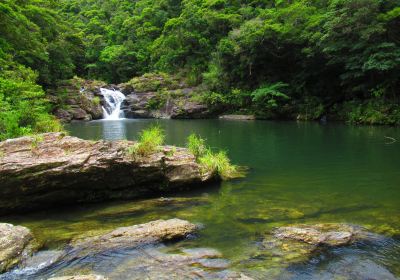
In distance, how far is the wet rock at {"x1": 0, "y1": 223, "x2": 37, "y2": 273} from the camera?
17.0 feet

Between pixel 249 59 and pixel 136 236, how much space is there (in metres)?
31.9

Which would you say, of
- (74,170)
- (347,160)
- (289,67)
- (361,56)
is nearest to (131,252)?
(74,170)

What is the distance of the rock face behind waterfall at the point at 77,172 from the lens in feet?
25.5

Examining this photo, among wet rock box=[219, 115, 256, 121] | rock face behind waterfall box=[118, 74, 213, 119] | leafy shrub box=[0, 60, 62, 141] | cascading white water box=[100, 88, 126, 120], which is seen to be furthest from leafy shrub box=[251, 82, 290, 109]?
leafy shrub box=[0, 60, 62, 141]

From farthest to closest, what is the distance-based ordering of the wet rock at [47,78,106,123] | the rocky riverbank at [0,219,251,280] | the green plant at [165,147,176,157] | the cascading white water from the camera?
the cascading white water < the wet rock at [47,78,106,123] < the green plant at [165,147,176,157] < the rocky riverbank at [0,219,251,280]

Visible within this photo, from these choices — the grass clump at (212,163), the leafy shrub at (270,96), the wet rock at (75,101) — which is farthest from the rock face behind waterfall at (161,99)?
the grass clump at (212,163)

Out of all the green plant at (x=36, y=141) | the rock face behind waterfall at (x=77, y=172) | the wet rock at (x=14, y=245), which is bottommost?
the wet rock at (x=14, y=245)

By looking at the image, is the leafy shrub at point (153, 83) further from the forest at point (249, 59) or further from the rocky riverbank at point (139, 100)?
the forest at point (249, 59)

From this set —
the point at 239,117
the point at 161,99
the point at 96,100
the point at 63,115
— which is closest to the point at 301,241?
the point at 239,117

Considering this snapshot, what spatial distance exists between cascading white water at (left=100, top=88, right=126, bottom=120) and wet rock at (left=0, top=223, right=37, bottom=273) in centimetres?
3592

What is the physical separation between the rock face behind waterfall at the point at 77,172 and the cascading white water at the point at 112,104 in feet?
107

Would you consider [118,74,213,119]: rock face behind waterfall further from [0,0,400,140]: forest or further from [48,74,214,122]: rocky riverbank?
[0,0,400,140]: forest

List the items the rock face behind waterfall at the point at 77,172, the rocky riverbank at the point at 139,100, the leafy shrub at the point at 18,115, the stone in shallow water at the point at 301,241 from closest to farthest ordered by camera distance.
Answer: the stone in shallow water at the point at 301,241, the rock face behind waterfall at the point at 77,172, the leafy shrub at the point at 18,115, the rocky riverbank at the point at 139,100

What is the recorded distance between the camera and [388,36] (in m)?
25.7
